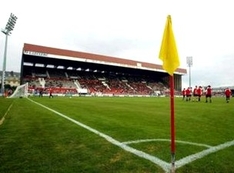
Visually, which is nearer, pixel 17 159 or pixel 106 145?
pixel 17 159

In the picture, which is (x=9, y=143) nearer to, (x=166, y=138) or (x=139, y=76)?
(x=166, y=138)

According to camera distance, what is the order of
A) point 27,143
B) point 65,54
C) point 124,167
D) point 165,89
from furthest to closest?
point 165,89
point 65,54
point 27,143
point 124,167

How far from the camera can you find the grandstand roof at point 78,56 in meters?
54.9

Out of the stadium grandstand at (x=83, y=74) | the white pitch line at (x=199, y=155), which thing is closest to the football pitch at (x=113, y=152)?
the white pitch line at (x=199, y=155)

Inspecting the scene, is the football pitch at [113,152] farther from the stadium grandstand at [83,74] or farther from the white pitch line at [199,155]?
the stadium grandstand at [83,74]

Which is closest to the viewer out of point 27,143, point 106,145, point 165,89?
point 106,145

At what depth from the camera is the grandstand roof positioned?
5491 centimetres

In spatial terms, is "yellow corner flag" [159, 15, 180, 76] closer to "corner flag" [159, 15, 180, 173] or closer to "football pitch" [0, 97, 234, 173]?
Result: "corner flag" [159, 15, 180, 173]

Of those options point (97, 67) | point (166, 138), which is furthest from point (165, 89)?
point (166, 138)

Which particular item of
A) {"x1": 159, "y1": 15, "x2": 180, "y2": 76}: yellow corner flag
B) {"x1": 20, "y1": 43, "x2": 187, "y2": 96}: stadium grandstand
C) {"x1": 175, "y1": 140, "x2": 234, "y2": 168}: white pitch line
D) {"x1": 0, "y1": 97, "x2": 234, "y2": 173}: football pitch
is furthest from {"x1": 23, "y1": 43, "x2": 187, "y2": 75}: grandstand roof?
{"x1": 159, "y1": 15, "x2": 180, "y2": 76}: yellow corner flag

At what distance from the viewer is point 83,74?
72.3 m

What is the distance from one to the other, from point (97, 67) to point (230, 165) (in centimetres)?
6787

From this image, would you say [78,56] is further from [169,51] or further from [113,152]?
[169,51]

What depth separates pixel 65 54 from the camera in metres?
59.2
